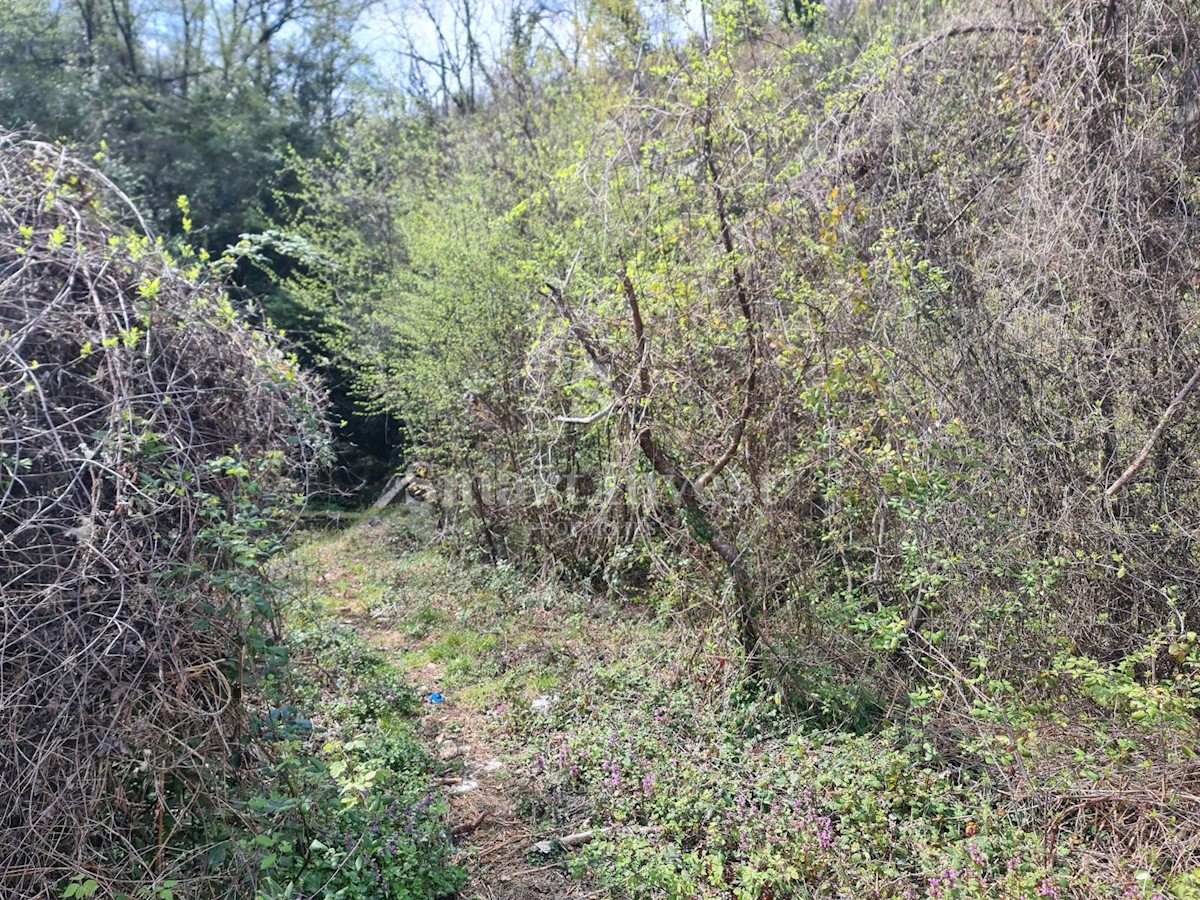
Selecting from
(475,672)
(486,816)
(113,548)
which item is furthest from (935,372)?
(113,548)

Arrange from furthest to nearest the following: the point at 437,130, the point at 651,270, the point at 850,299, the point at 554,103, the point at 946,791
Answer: the point at 437,130
the point at 554,103
the point at 651,270
the point at 850,299
the point at 946,791

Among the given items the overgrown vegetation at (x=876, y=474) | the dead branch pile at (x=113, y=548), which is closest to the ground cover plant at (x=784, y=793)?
the overgrown vegetation at (x=876, y=474)

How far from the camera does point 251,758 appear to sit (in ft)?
9.84

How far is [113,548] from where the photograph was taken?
2.62m

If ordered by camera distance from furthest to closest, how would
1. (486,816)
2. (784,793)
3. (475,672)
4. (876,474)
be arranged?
(475,672), (876,474), (486,816), (784,793)

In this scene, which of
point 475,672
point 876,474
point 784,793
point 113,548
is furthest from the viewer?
point 475,672

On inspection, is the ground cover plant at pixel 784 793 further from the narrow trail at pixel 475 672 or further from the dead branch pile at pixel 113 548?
the dead branch pile at pixel 113 548

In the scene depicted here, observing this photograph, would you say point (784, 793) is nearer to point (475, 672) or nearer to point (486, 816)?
point (486, 816)

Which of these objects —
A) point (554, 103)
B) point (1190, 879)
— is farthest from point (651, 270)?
point (554, 103)

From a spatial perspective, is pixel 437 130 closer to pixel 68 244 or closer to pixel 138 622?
pixel 68 244

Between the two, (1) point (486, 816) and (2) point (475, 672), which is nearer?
(1) point (486, 816)

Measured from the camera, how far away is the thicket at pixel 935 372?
3.48 m

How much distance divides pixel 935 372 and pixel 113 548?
12.5 feet

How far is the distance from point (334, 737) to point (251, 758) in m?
1.30
